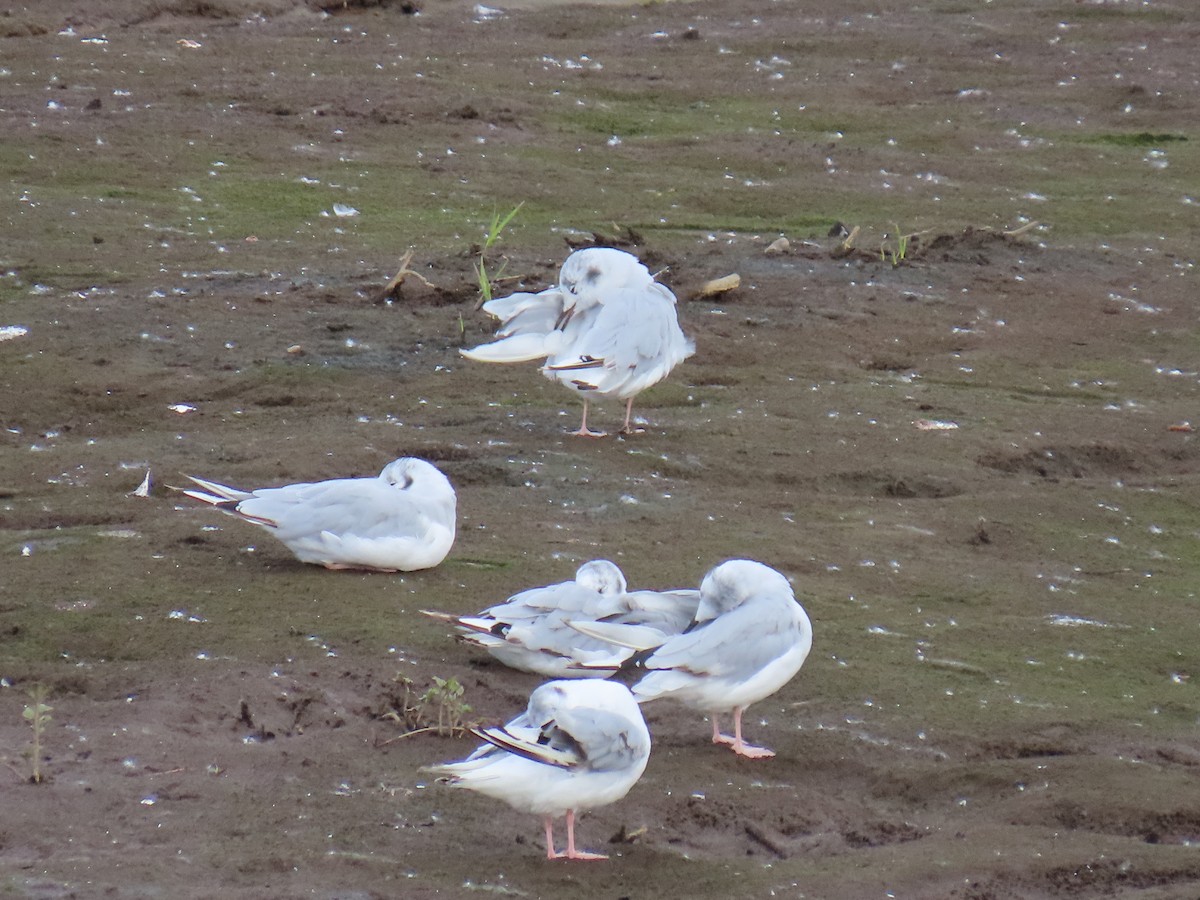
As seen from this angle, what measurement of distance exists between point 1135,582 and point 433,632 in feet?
9.11

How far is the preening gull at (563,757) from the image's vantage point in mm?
4059

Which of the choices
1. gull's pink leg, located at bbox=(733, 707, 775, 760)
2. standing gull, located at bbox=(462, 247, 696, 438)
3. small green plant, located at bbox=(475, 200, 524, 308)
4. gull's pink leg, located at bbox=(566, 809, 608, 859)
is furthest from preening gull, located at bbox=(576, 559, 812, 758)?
small green plant, located at bbox=(475, 200, 524, 308)

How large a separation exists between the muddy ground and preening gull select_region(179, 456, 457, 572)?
122 mm

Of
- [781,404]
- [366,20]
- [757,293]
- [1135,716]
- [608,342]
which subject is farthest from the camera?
[366,20]

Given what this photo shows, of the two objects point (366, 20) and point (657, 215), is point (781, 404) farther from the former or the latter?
point (366, 20)

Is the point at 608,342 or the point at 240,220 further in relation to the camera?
the point at 240,220

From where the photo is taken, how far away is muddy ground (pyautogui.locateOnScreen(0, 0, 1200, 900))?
4496 millimetres

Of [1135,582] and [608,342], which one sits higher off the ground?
[608,342]

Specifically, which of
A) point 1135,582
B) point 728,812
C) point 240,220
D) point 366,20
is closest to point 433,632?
point 728,812

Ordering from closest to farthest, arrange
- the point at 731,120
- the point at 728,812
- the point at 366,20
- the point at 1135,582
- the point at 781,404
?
1. the point at 728,812
2. the point at 1135,582
3. the point at 781,404
4. the point at 731,120
5. the point at 366,20

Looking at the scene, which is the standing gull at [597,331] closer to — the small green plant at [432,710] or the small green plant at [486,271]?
the small green plant at [486,271]

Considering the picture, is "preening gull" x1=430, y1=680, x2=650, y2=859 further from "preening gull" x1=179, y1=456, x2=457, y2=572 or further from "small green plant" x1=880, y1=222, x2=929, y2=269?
"small green plant" x1=880, y1=222, x2=929, y2=269

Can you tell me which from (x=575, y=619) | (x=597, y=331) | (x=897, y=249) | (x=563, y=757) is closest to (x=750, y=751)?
(x=575, y=619)

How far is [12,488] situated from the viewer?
6.85 meters
